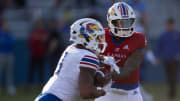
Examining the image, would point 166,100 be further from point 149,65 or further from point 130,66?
point 130,66

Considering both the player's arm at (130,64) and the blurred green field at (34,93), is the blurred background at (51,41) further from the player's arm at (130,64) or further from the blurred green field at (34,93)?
the player's arm at (130,64)

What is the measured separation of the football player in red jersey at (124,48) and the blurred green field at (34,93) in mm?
5191

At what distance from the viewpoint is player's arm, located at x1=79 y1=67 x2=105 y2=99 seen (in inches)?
183

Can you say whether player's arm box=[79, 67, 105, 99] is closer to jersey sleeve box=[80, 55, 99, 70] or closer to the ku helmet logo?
jersey sleeve box=[80, 55, 99, 70]

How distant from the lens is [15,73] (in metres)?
14.0

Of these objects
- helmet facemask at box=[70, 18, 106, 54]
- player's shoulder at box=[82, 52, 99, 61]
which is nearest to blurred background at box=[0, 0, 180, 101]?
helmet facemask at box=[70, 18, 106, 54]

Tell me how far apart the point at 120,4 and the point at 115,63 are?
723mm

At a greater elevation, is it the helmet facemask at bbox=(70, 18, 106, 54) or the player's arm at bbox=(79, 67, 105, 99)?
the helmet facemask at bbox=(70, 18, 106, 54)

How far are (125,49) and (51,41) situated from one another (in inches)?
269

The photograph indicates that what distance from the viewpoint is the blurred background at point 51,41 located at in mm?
11953

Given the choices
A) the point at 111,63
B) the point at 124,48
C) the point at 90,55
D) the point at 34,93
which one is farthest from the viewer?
the point at 34,93

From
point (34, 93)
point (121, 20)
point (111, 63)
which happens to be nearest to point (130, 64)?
point (111, 63)

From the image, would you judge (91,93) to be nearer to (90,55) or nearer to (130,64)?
(90,55)

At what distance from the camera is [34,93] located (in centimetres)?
1208
